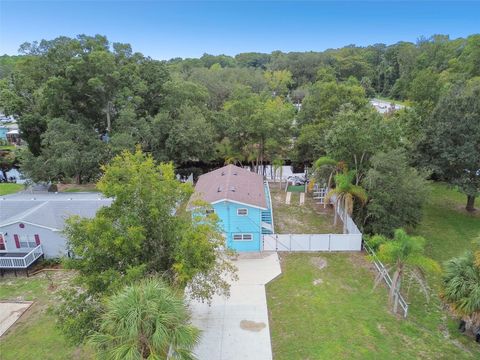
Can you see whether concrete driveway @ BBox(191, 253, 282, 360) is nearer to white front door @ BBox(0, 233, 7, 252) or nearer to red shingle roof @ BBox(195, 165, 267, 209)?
red shingle roof @ BBox(195, 165, 267, 209)

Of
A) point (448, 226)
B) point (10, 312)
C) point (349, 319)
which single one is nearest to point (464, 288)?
point (349, 319)

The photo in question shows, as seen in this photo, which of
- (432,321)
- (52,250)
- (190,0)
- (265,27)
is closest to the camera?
(432,321)

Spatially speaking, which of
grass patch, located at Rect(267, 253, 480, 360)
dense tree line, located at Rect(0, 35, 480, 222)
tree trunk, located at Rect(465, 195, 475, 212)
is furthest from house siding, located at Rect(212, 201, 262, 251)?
tree trunk, located at Rect(465, 195, 475, 212)

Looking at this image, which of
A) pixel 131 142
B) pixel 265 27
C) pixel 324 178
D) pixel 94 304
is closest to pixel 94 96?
pixel 131 142

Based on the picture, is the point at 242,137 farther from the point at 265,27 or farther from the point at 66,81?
the point at 265,27

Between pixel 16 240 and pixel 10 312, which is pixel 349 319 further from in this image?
pixel 16 240
